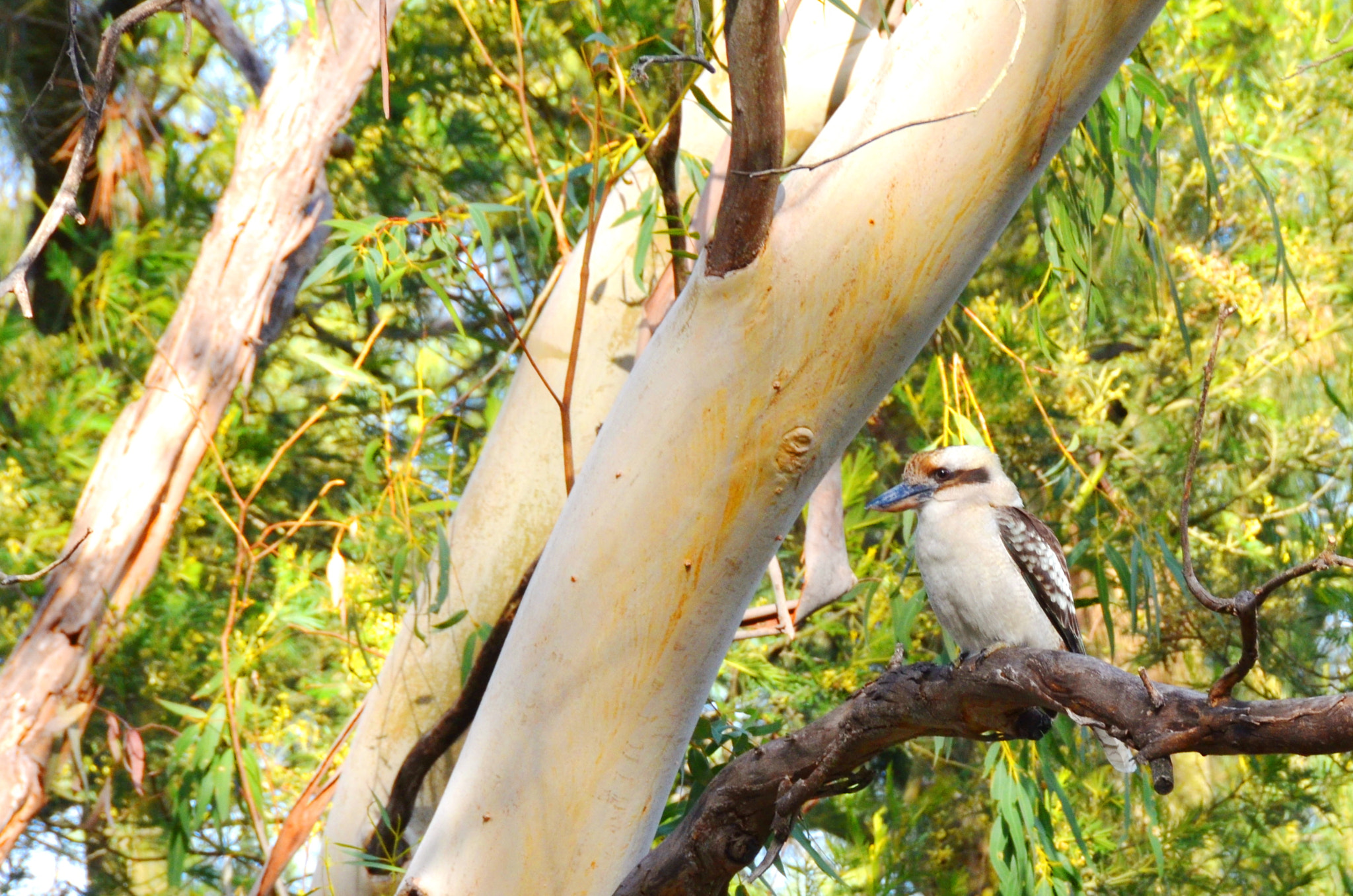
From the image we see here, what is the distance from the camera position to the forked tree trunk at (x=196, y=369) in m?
1.73

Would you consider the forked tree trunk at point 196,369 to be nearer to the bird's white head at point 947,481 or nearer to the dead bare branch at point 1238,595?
the bird's white head at point 947,481

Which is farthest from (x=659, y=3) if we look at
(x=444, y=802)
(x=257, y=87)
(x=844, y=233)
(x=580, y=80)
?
(x=444, y=802)

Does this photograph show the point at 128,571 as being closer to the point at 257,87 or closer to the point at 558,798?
the point at 257,87

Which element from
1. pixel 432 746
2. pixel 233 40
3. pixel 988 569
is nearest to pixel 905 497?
pixel 988 569

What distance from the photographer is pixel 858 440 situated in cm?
237

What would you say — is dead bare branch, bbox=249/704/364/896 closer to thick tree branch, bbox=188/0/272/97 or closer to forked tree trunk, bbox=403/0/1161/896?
forked tree trunk, bbox=403/0/1161/896

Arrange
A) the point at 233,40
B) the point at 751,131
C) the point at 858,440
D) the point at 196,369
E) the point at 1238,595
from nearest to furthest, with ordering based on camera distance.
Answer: the point at 1238,595 < the point at 751,131 < the point at 196,369 < the point at 233,40 < the point at 858,440

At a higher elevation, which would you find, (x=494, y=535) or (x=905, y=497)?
(x=905, y=497)

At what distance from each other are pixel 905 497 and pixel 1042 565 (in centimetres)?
20

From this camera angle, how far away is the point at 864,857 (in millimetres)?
2000

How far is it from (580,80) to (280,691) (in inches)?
61.1

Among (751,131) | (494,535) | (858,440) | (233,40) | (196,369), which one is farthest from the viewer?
(858,440)

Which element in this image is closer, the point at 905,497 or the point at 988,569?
the point at 988,569

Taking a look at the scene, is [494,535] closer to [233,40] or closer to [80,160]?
[80,160]
